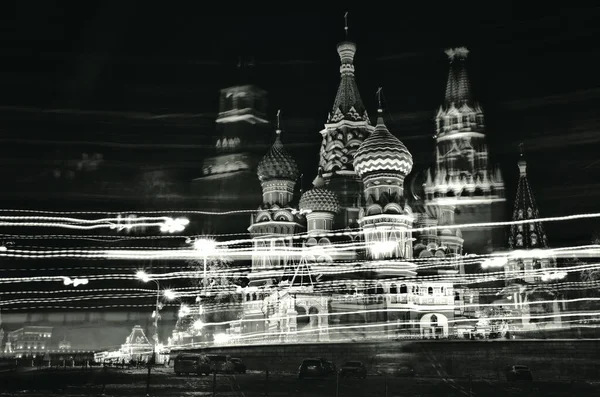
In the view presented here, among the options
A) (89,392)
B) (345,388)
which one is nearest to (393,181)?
(345,388)

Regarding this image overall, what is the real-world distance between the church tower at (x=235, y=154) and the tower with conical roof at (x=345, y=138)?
58.2ft

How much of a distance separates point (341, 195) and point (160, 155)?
17.5 m

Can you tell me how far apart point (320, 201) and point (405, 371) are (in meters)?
27.0

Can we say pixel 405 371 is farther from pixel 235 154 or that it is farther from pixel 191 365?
pixel 235 154

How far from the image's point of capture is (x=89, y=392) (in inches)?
652

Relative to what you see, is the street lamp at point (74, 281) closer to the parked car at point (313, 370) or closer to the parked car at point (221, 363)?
the parked car at point (221, 363)

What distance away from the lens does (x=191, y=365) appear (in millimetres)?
25062

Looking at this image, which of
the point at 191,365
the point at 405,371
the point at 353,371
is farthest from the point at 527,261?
the point at 191,365

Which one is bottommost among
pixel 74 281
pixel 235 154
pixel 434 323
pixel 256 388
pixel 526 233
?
pixel 256 388

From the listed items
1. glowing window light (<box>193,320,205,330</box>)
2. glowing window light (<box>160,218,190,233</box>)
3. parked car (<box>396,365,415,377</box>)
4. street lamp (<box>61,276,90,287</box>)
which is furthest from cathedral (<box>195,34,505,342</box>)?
street lamp (<box>61,276,90,287</box>)

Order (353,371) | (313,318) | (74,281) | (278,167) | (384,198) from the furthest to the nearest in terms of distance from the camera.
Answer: (278,167) < (384,198) < (313,318) < (74,281) < (353,371)

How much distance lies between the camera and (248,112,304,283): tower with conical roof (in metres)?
52.1

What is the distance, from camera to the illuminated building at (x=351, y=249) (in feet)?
146

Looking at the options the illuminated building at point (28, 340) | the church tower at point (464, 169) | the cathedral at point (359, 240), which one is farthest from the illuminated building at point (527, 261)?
the illuminated building at point (28, 340)
